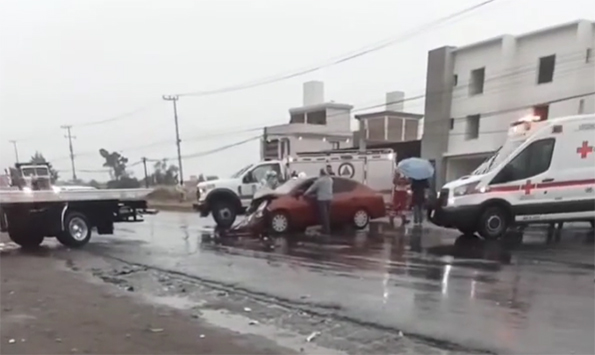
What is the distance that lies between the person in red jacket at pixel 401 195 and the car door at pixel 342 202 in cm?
289

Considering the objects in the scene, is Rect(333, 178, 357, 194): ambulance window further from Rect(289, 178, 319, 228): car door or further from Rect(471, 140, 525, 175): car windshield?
Rect(471, 140, 525, 175): car windshield

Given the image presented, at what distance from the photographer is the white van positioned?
12.6m

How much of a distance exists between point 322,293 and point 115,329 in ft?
9.65

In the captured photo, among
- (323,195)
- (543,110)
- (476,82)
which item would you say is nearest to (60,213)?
(323,195)

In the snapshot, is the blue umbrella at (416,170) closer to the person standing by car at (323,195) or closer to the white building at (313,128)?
the person standing by car at (323,195)

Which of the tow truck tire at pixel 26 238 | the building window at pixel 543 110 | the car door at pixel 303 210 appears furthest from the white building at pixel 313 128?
the tow truck tire at pixel 26 238

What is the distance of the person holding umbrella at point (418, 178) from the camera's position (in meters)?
16.7

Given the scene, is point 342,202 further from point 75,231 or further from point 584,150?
point 75,231

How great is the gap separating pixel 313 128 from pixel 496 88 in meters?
21.2

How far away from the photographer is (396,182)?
61.6 feet

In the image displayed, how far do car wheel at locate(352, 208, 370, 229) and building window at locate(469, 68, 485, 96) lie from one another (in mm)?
17977

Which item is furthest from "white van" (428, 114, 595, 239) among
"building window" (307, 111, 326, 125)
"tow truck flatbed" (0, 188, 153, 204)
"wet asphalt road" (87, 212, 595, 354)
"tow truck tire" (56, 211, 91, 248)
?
"building window" (307, 111, 326, 125)

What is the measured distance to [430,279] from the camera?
8.41 meters

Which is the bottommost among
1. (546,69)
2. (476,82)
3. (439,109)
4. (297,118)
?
(297,118)
